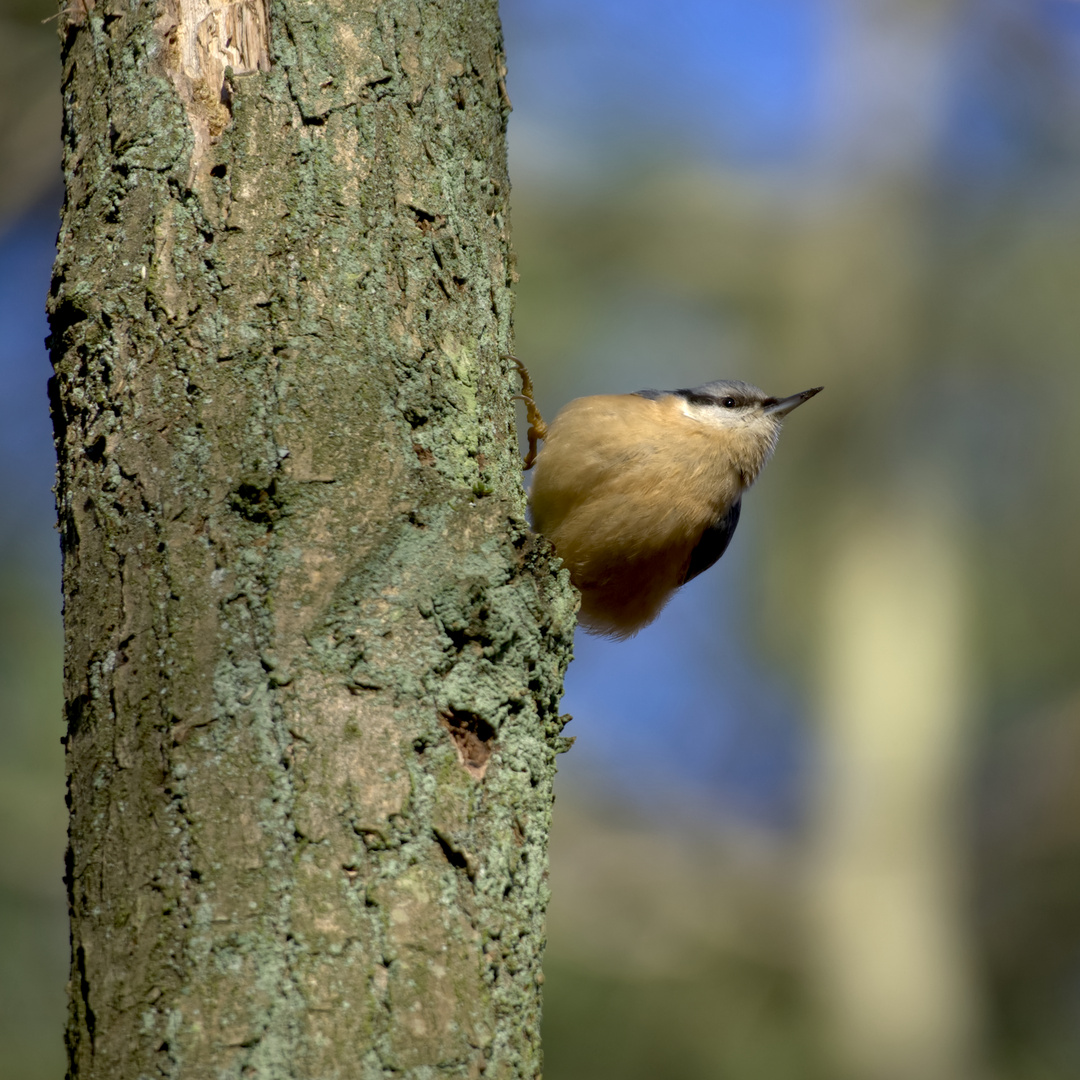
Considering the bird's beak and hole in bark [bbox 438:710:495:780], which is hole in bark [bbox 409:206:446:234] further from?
the bird's beak

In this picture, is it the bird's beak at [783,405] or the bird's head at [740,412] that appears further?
the bird's beak at [783,405]

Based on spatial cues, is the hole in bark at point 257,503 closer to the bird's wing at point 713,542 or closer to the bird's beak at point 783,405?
the bird's wing at point 713,542

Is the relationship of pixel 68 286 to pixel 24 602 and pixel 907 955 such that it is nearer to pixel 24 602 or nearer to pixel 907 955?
pixel 24 602

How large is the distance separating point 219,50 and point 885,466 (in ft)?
27.8

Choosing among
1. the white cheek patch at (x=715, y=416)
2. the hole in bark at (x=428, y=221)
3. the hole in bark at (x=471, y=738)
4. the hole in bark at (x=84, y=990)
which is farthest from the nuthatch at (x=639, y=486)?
the hole in bark at (x=84, y=990)

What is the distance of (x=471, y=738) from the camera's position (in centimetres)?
163

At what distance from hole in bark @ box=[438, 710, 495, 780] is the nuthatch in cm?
177

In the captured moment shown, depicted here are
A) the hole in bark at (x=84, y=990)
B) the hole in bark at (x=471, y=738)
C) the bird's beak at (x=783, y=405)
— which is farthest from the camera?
the bird's beak at (x=783, y=405)

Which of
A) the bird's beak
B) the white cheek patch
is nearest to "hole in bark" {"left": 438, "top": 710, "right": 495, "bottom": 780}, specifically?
the white cheek patch

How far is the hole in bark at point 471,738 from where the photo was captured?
161 cm

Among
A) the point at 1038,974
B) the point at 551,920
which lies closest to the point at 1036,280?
the point at 1038,974

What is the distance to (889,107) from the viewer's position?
9.93m

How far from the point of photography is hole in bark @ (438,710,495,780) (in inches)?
63.3

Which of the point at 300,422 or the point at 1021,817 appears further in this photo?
the point at 1021,817
